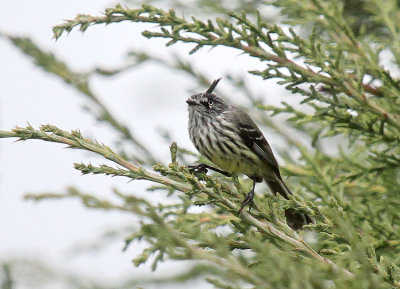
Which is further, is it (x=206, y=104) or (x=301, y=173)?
(x=206, y=104)

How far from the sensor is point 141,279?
12.0ft

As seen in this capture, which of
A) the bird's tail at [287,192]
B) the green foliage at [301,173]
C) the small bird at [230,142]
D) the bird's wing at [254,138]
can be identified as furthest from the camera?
the bird's wing at [254,138]

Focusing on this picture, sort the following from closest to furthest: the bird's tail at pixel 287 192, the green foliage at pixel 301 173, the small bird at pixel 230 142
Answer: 1. the green foliage at pixel 301 173
2. the bird's tail at pixel 287 192
3. the small bird at pixel 230 142

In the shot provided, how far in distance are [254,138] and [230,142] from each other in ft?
1.09

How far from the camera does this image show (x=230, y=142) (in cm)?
443

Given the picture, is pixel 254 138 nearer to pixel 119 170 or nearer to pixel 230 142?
pixel 230 142

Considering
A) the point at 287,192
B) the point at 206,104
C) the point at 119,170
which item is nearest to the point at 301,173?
the point at 287,192

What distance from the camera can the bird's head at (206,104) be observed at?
475 centimetres

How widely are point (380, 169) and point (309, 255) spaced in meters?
1.02

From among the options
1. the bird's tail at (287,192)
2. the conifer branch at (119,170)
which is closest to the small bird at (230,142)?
the bird's tail at (287,192)

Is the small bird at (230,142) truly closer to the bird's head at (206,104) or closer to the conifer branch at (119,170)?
the bird's head at (206,104)

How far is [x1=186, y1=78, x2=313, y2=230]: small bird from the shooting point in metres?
4.32

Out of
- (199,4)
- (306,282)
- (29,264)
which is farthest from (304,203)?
(199,4)

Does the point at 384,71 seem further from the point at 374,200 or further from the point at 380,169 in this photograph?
the point at 374,200
